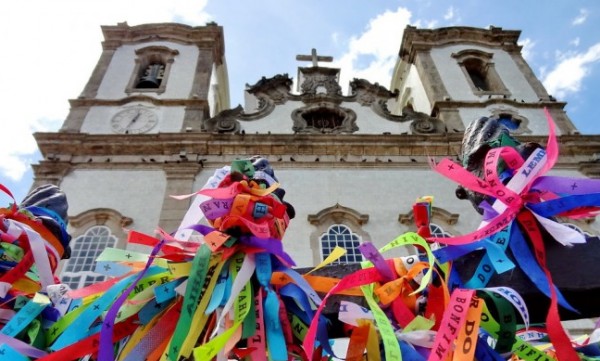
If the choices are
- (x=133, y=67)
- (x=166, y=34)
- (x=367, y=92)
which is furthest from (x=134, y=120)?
(x=367, y=92)

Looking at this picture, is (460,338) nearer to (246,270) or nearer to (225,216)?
(246,270)

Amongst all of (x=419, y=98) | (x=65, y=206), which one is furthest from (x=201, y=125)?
(x=65, y=206)

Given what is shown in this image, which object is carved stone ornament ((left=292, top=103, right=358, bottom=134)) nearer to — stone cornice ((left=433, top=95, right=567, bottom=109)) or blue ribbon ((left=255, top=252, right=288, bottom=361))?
stone cornice ((left=433, top=95, right=567, bottom=109))

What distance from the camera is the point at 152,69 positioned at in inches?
611

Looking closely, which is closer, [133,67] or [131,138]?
[131,138]

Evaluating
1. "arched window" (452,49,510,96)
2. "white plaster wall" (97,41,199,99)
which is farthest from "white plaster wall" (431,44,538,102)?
"white plaster wall" (97,41,199,99)

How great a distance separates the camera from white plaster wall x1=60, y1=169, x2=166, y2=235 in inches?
390

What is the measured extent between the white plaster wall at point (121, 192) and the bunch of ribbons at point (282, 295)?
767cm

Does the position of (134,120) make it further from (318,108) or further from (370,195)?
(370,195)

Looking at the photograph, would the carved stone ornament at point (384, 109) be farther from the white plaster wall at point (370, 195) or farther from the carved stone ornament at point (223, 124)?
the carved stone ornament at point (223, 124)

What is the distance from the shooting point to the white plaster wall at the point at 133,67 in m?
14.0

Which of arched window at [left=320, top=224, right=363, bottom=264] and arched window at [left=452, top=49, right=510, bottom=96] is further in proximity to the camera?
arched window at [left=452, top=49, right=510, bottom=96]

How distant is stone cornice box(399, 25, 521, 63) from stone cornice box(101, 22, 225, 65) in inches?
300

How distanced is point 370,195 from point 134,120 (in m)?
7.52
